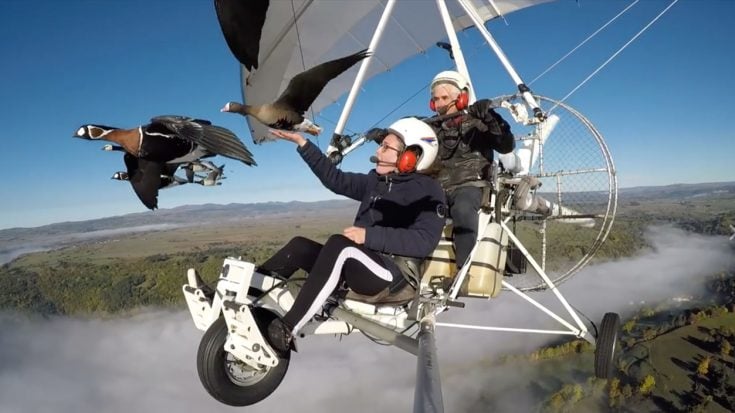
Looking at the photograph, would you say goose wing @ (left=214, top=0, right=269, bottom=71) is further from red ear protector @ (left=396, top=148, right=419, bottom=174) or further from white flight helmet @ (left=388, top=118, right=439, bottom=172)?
red ear protector @ (left=396, top=148, right=419, bottom=174)

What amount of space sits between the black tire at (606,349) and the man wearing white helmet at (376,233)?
3.35 m

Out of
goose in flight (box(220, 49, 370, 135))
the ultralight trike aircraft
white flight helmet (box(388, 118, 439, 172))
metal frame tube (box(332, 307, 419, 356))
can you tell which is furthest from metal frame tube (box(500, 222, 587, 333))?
goose in flight (box(220, 49, 370, 135))

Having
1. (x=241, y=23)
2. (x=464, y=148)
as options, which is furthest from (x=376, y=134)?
(x=241, y=23)

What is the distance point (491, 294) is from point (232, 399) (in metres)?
2.73

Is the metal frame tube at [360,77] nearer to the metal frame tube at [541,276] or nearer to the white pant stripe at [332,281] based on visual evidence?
the metal frame tube at [541,276]

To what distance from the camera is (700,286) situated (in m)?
147

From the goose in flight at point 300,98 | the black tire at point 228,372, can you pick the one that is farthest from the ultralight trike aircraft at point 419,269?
the goose in flight at point 300,98

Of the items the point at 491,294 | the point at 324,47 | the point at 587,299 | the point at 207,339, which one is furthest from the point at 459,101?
the point at 587,299

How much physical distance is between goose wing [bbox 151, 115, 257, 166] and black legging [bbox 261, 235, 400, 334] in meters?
0.97

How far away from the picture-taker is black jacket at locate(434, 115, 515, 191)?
177 inches

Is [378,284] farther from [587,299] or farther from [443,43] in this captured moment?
[587,299]

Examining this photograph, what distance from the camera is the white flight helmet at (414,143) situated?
12.0ft

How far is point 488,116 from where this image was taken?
12.9 feet

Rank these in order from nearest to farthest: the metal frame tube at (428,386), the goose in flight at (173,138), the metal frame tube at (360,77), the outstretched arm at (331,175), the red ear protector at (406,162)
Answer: the metal frame tube at (428,386) < the goose in flight at (173,138) < the red ear protector at (406,162) < the outstretched arm at (331,175) < the metal frame tube at (360,77)
